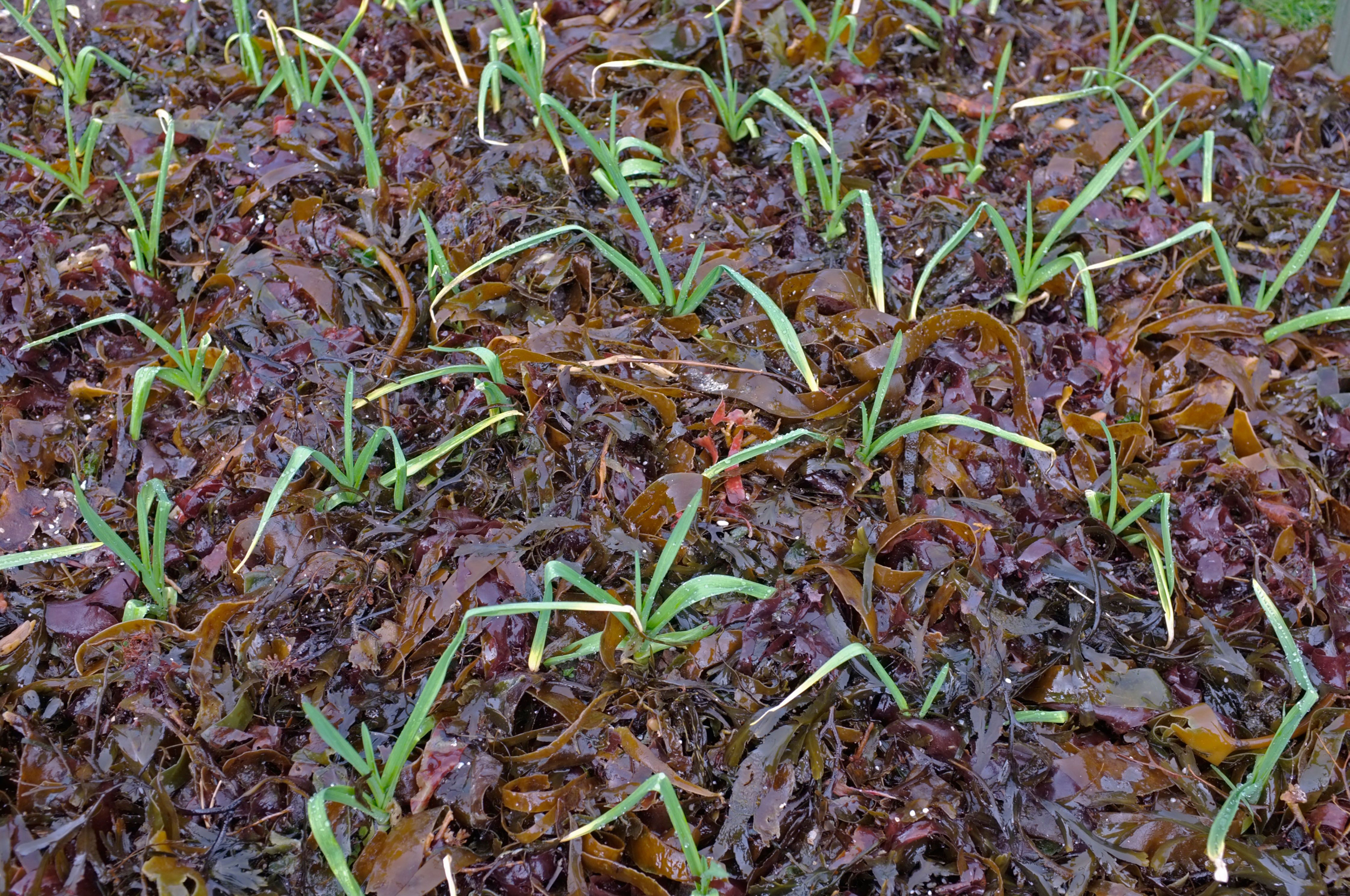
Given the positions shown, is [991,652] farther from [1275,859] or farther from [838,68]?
[838,68]

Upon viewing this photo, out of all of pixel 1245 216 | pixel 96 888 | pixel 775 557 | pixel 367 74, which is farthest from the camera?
pixel 367 74

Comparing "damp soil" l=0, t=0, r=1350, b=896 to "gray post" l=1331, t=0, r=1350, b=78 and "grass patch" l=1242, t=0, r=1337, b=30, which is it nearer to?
"gray post" l=1331, t=0, r=1350, b=78

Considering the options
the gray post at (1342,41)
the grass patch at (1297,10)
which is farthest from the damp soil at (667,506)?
the grass patch at (1297,10)

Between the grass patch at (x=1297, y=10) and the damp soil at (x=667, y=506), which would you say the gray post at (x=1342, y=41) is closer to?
the grass patch at (x=1297, y=10)

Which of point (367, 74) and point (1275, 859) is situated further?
point (367, 74)

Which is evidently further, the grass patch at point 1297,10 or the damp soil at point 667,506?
the grass patch at point 1297,10

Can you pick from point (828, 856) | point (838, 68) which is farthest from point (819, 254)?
point (828, 856)
